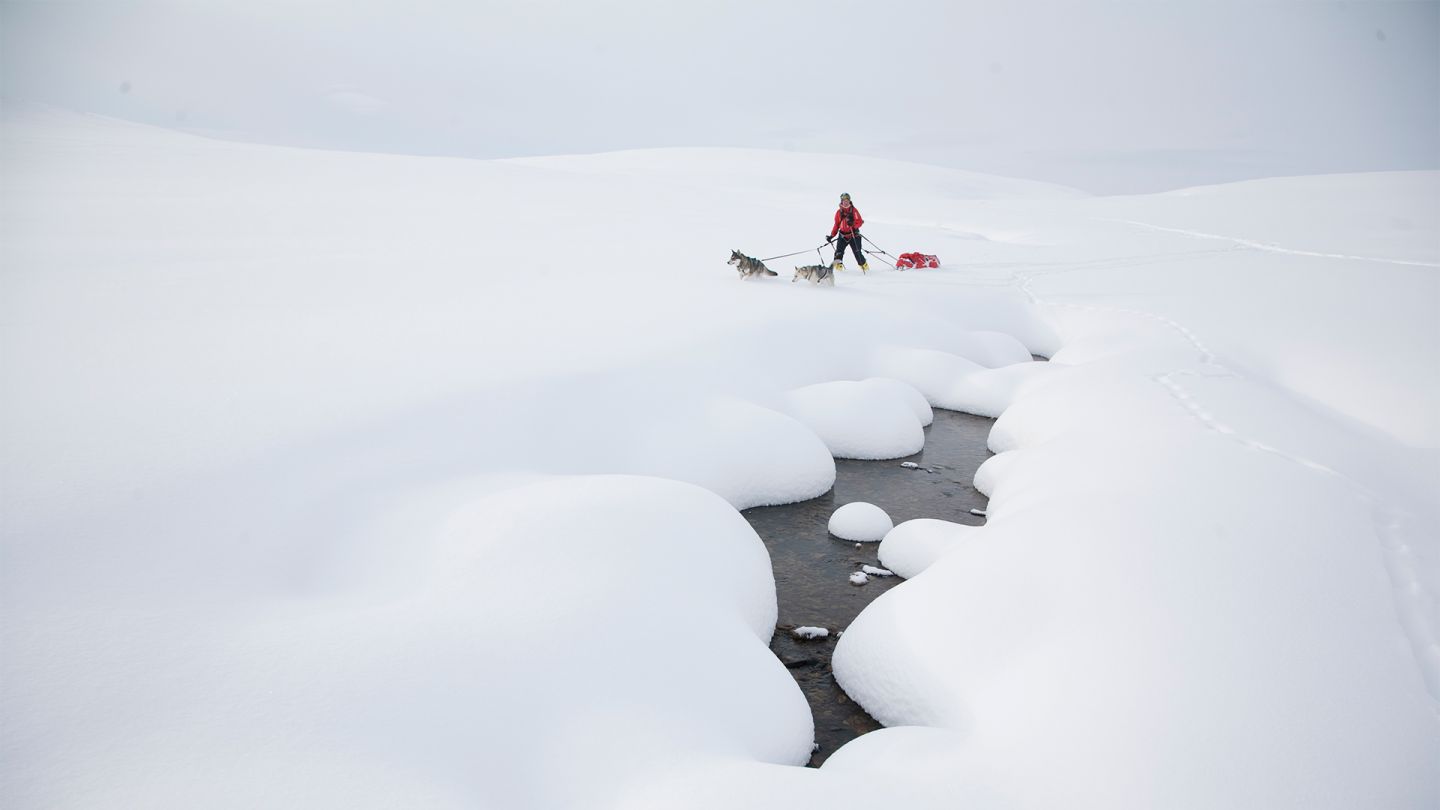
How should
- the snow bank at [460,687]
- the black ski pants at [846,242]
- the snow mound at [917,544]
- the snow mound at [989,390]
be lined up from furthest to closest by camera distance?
the black ski pants at [846,242] < the snow mound at [989,390] < the snow mound at [917,544] < the snow bank at [460,687]

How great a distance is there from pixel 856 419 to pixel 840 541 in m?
1.46

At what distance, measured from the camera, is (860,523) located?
452 cm

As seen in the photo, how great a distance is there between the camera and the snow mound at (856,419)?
5.67 metres

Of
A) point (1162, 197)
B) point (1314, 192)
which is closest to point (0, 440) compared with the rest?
point (1314, 192)

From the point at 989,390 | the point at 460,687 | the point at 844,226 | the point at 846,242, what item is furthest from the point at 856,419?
the point at 844,226

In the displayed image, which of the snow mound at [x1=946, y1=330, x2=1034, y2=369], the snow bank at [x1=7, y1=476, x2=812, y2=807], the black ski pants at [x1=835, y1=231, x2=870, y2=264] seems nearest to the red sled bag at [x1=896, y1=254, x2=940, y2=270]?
the black ski pants at [x1=835, y1=231, x2=870, y2=264]

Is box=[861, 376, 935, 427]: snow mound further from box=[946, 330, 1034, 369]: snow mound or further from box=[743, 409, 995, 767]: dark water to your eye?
box=[946, 330, 1034, 369]: snow mound

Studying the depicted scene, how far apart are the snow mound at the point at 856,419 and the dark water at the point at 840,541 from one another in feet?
0.35

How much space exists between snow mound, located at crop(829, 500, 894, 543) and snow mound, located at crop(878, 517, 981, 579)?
8.3 inches

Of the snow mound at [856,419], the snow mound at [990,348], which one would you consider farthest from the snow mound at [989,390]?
the snow mound at [856,419]

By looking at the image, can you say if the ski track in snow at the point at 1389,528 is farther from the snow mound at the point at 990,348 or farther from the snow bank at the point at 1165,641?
the snow mound at the point at 990,348

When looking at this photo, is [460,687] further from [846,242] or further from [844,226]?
[844,226]

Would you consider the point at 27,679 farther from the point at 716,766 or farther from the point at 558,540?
the point at 716,766

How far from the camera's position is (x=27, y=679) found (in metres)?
2.03
